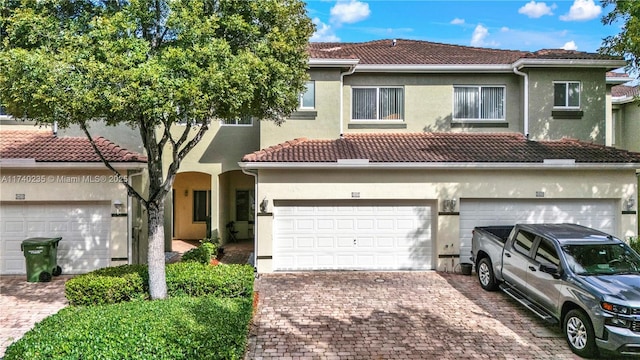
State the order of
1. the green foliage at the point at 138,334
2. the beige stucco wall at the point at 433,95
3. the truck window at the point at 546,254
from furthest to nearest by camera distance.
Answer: the beige stucco wall at the point at 433,95 → the truck window at the point at 546,254 → the green foliage at the point at 138,334

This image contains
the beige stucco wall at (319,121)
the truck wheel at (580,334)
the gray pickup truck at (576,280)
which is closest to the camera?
the gray pickup truck at (576,280)

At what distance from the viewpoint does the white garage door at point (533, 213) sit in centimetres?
1191

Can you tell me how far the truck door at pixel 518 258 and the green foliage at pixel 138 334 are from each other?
6.06 meters

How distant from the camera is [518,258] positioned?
8.58 m

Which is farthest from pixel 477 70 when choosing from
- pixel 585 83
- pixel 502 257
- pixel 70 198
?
pixel 70 198

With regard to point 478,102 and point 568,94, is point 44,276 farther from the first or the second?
point 568,94

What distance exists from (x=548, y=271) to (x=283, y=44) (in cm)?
688

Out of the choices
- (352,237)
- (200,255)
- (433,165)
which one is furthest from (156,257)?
(433,165)

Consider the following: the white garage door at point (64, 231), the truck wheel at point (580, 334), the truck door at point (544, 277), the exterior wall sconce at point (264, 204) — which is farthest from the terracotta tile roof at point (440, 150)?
the truck wheel at point (580, 334)

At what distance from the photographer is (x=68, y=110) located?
6.56 metres

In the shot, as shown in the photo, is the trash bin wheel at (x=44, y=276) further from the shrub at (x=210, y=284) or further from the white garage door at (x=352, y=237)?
the white garage door at (x=352, y=237)

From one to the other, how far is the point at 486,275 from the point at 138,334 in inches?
328

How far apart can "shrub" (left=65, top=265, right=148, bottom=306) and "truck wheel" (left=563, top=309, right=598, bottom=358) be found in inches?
333

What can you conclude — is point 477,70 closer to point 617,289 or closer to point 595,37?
point 595,37
